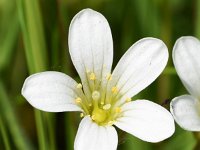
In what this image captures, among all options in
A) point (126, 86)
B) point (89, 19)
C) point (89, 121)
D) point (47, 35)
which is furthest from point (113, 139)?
point (47, 35)

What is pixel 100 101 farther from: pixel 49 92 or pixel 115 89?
pixel 49 92

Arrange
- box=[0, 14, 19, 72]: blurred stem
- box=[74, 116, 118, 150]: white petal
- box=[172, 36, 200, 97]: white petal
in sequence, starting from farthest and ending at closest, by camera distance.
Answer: box=[0, 14, 19, 72]: blurred stem → box=[172, 36, 200, 97]: white petal → box=[74, 116, 118, 150]: white petal

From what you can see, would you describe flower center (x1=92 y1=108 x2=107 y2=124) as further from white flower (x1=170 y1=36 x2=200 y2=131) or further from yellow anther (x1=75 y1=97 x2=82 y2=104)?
white flower (x1=170 y1=36 x2=200 y2=131)

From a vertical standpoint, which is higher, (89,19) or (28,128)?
(89,19)

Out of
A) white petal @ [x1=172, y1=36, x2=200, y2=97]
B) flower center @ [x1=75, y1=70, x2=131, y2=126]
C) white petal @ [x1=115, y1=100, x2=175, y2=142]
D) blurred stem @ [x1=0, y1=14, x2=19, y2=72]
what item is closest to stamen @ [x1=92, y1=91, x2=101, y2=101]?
flower center @ [x1=75, y1=70, x2=131, y2=126]

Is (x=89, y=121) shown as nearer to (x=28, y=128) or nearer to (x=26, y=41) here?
(x=26, y=41)

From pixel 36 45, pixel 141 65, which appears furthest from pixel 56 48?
pixel 141 65
